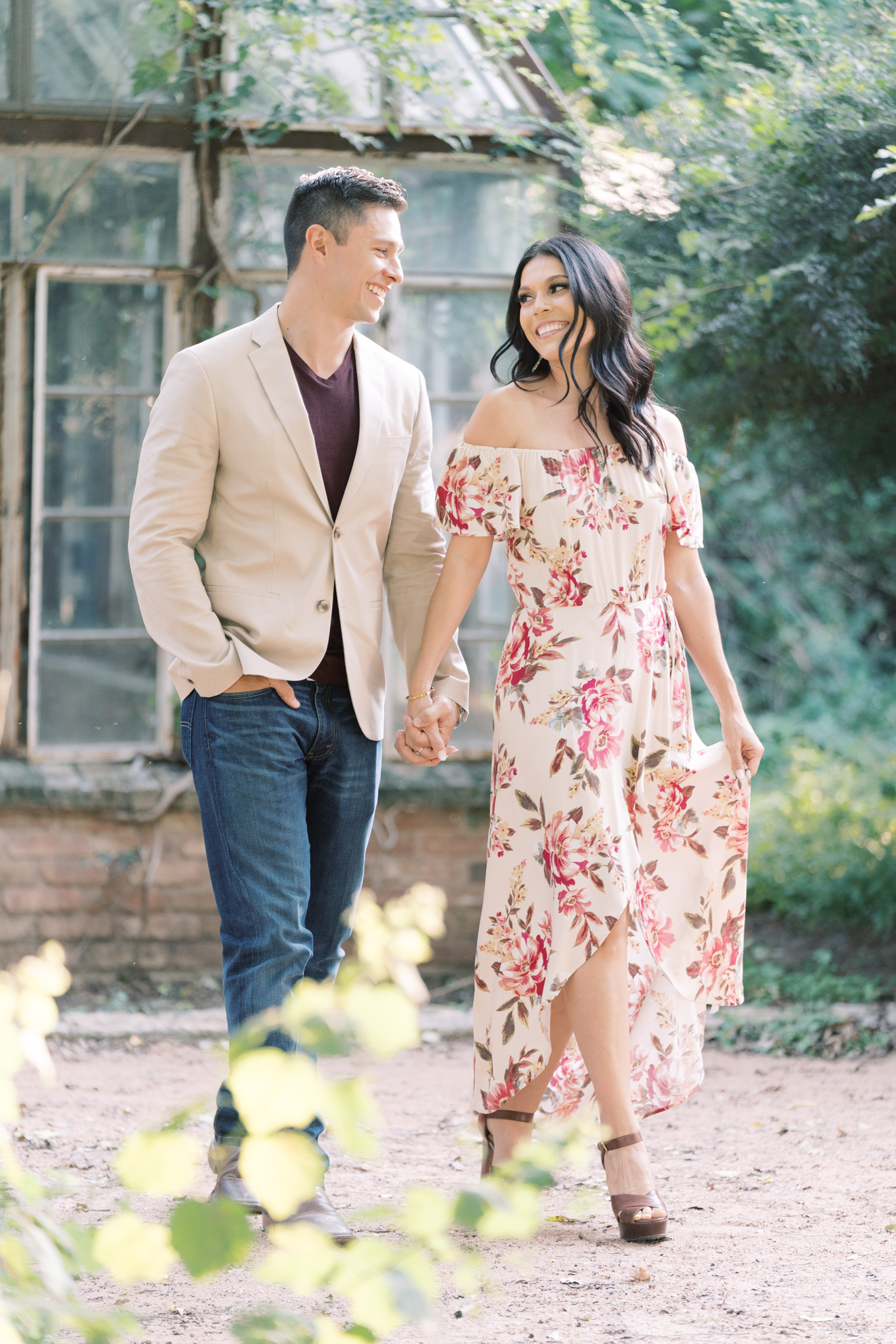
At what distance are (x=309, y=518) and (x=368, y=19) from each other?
8.81 feet

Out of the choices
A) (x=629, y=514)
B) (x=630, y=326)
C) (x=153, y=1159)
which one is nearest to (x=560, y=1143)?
(x=153, y=1159)

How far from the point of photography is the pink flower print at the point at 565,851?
2955 mm

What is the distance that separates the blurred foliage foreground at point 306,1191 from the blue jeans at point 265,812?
1.60 m

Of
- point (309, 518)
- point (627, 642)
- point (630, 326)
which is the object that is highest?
point (630, 326)

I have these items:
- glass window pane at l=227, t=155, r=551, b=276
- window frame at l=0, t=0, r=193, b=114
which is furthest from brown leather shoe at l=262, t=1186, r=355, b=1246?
window frame at l=0, t=0, r=193, b=114

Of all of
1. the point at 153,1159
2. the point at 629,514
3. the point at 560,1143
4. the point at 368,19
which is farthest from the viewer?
the point at 368,19

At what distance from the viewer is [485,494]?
306 centimetres

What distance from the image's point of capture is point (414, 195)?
557cm

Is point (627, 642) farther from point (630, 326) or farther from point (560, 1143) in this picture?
point (560, 1143)

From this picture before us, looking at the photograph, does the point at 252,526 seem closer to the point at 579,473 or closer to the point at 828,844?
the point at 579,473

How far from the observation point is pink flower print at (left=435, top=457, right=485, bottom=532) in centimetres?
306

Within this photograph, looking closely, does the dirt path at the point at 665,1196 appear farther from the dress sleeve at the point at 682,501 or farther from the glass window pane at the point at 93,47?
the glass window pane at the point at 93,47

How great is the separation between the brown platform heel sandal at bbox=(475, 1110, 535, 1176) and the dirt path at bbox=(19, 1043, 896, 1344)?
20 centimetres

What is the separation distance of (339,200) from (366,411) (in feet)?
1.42
